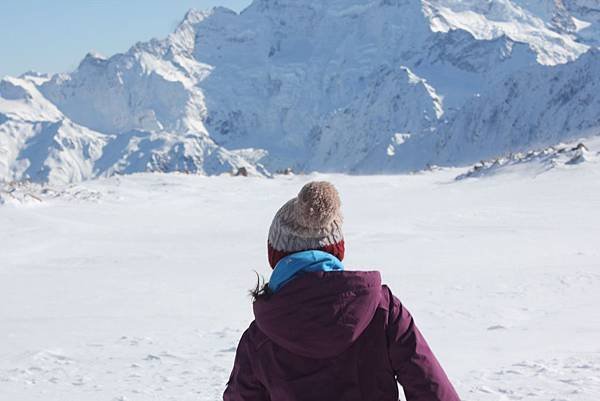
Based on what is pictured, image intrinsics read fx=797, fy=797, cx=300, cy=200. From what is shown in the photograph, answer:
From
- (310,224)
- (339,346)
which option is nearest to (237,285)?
(310,224)

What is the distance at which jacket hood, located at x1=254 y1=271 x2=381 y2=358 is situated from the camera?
3.13m

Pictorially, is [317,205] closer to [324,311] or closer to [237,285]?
[324,311]

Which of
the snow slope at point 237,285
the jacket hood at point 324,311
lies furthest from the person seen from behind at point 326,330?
the snow slope at point 237,285

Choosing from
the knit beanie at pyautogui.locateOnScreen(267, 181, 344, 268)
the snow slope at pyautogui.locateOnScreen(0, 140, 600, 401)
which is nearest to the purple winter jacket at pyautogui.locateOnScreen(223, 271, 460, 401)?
the knit beanie at pyautogui.locateOnScreen(267, 181, 344, 268)

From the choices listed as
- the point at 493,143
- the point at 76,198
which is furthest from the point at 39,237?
the point at 493,143

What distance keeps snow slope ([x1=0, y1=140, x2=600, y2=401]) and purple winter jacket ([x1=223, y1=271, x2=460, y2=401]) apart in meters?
3.33

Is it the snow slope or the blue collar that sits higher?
the blue collar

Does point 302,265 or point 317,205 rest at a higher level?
point 317,205

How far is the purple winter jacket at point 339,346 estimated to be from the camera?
124 inches

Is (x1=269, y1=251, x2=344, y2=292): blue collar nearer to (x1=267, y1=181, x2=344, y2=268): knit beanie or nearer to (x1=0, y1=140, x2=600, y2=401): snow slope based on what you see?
(x1=267, y1=181, x2=344, y2=268): knit beanie

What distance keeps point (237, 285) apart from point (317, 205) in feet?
35.2

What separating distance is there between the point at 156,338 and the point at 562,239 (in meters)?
10.2

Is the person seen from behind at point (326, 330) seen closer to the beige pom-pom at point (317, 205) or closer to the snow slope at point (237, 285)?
the beige pom-pom at point (317, 205)

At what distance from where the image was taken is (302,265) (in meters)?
3.24
